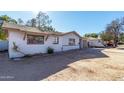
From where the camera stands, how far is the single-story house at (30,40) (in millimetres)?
12594

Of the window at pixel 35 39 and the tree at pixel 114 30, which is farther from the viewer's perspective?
the tree at pixel 114 30

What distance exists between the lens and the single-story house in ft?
41.3

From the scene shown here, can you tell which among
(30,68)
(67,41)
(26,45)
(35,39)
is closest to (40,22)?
(67,41)

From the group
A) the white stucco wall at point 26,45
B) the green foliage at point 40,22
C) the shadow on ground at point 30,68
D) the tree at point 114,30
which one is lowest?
the shadow on ground at point 30,68

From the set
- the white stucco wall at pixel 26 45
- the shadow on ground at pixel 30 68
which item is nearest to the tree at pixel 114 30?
the white stucco wall at pixel 26 45

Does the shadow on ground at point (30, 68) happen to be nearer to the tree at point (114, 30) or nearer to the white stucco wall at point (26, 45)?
the white stucco wall at point (26, 45)

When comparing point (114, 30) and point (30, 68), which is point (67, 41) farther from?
point (114, 30)

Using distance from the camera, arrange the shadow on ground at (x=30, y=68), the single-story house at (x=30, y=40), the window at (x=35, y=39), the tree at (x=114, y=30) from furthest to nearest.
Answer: the tree at (x=114, y=30)
the window at (x=35, y=39)
the single-story house at (x=30, y=40)
the shadow on ground at (x=30, y=68)

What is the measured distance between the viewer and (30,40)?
14.1m

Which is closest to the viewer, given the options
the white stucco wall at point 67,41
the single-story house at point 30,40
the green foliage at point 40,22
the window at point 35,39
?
the single-story house at point 30,40
